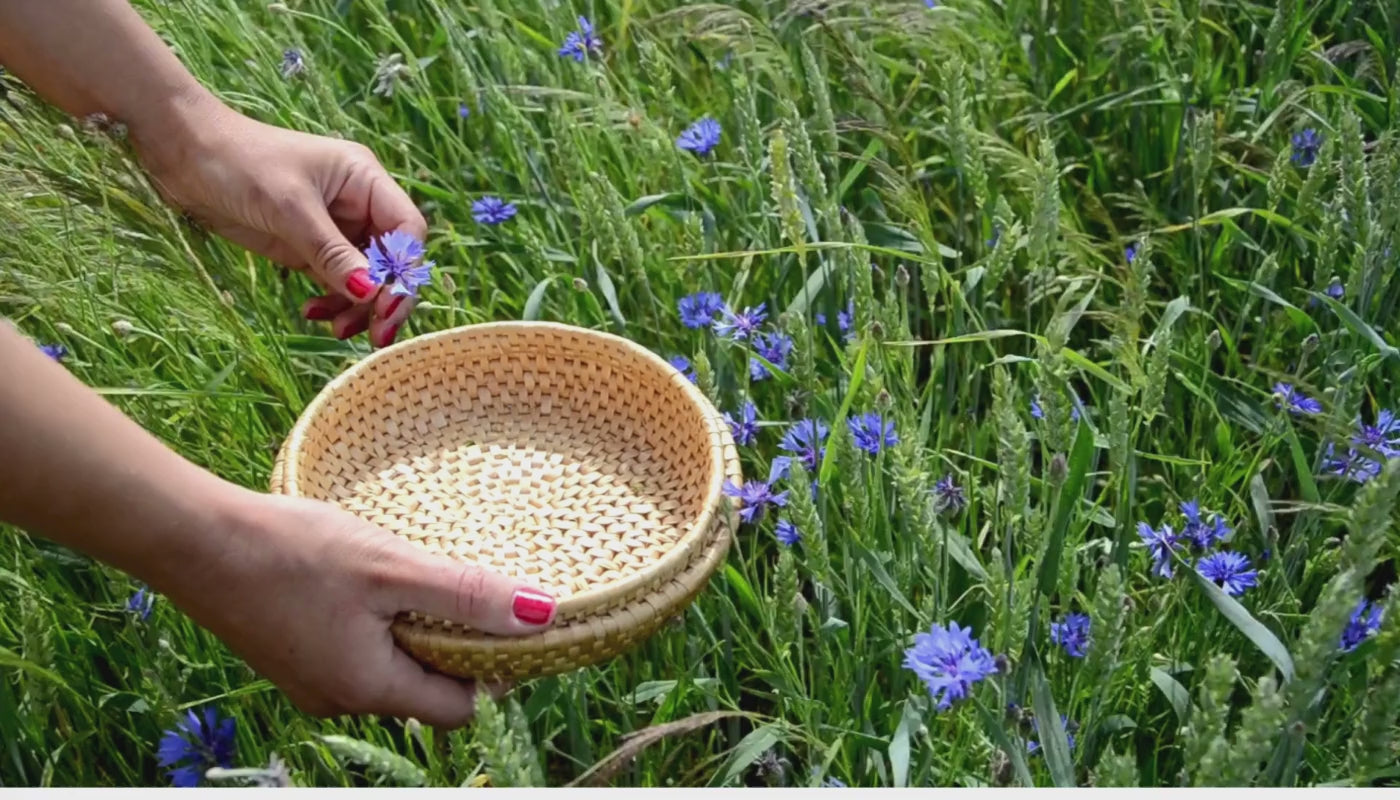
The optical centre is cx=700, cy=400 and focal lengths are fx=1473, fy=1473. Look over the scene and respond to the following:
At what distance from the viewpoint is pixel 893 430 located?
1206 mm

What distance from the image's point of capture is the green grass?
3.26ft

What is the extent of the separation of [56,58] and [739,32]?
0.62 metres

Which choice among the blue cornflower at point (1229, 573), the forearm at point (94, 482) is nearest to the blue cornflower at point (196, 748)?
the forearm at point (94, 482)

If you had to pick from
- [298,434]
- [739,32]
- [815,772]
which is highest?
[739,32]

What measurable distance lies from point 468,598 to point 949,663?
30 cm

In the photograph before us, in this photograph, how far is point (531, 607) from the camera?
94cm

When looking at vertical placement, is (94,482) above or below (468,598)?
above

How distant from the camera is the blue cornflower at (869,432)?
114 centimetres

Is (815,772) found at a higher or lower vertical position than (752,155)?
lower

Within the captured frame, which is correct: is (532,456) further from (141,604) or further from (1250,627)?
(1250,627)

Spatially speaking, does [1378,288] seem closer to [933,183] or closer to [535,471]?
[933,183]

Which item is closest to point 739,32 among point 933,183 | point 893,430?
point 933,183

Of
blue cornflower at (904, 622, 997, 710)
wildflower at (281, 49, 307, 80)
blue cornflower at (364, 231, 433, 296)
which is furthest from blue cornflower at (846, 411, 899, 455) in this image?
wildflower at (281, 49, 307, 80)

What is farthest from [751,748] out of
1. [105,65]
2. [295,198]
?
[105,65]
